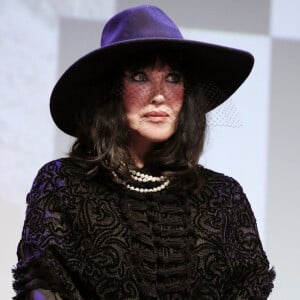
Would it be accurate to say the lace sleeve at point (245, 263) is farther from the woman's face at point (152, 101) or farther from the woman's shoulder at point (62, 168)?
the woman's shoulder at point (62, 168)

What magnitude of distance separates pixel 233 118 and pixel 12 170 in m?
0.74

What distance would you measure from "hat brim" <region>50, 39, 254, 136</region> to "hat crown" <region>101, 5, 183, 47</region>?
0.09 ft

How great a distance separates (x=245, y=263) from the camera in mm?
1879

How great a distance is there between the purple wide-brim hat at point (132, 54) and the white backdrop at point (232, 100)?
1.78 feet

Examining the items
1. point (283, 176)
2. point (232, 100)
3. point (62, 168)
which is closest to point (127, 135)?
point (62, 168)

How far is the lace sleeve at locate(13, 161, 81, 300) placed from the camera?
1.73 metres

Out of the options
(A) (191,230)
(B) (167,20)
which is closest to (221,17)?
(B) (167,20)

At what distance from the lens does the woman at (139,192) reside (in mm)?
1771

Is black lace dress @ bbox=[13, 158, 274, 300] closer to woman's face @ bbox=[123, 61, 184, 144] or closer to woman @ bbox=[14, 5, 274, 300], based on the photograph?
woman @ bbox=[14, 5, 274, 300]

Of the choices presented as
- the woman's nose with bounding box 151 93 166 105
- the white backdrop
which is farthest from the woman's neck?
the white backdrop

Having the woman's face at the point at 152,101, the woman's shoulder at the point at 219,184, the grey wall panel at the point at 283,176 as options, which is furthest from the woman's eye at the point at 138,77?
the grey wall panel at the point at 283,176

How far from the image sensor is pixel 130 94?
1.86m

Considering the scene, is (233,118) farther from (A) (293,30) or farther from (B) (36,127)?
(A) (293,30)

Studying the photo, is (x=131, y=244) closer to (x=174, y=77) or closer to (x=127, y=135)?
(x=127, y=135)
